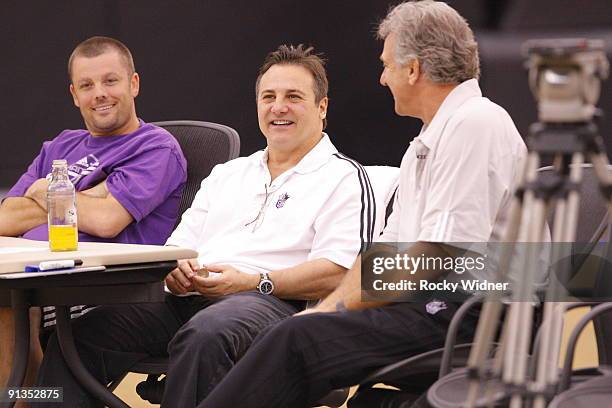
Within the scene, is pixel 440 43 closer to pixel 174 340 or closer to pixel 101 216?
pixel 174 340

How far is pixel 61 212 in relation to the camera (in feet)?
8.93

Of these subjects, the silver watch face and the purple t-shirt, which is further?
the purple t-shirt

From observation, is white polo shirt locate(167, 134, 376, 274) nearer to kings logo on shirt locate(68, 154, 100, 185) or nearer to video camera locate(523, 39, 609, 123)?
kings logo on shirt locate(68, 154, 100, 185)

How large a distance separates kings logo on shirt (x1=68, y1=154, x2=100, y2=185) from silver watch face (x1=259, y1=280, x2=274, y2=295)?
2.73 feet

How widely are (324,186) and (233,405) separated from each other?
0.89m

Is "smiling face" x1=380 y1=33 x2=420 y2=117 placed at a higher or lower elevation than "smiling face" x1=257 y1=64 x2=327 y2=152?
higher

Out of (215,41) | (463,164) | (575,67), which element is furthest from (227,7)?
(575,67)

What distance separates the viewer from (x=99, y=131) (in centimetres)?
342

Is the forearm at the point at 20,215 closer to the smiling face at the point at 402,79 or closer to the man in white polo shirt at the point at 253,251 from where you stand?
the man in white polo shirt at the point at 253,251

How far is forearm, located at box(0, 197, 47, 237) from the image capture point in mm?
3225

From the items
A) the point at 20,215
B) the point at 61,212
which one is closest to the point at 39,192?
the point at 20,215

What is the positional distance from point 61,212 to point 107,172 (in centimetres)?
57

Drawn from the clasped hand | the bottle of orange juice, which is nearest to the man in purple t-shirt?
the bottle of orange juice

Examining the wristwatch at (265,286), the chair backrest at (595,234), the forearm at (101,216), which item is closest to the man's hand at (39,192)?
the forearm at (101,216)
